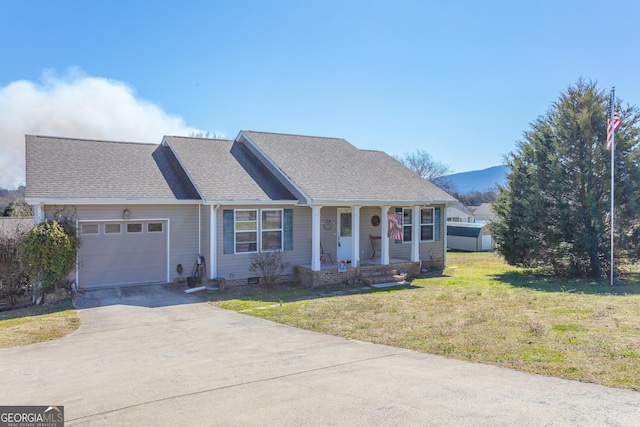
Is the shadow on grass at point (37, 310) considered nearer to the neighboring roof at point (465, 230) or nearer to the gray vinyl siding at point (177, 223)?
the gray vinyl siding at point (177, 223)

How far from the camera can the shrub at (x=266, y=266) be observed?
46.1ft

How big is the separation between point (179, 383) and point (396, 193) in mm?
12313

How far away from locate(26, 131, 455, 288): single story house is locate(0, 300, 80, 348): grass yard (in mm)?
2058

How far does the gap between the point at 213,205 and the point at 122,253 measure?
3203 mm

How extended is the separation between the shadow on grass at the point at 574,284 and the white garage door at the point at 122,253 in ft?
38.9

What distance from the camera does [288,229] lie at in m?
14.9

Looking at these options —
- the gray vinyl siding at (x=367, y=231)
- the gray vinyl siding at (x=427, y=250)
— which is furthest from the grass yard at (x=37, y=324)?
the gray vinyl siding at (x=427, y=250)

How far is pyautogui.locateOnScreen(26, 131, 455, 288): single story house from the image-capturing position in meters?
13.0

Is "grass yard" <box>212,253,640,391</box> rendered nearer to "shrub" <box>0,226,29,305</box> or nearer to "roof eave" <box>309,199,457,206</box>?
"roof eave" <box>309,199,457,206</box>

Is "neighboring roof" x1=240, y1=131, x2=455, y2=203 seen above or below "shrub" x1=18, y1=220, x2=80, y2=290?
above

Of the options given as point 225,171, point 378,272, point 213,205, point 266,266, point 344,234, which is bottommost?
point 378,272

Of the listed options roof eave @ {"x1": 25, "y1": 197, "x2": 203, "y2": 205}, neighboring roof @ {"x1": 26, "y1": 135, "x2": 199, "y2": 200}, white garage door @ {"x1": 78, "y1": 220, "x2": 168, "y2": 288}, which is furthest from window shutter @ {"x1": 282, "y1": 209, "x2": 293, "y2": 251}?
white garage door @ {"x1": 78, "y1": 220, "x2": 168, "y2": 288}

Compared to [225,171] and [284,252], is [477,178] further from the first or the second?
[225,171]

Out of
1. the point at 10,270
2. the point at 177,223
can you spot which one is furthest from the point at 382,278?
the point at 10,270
